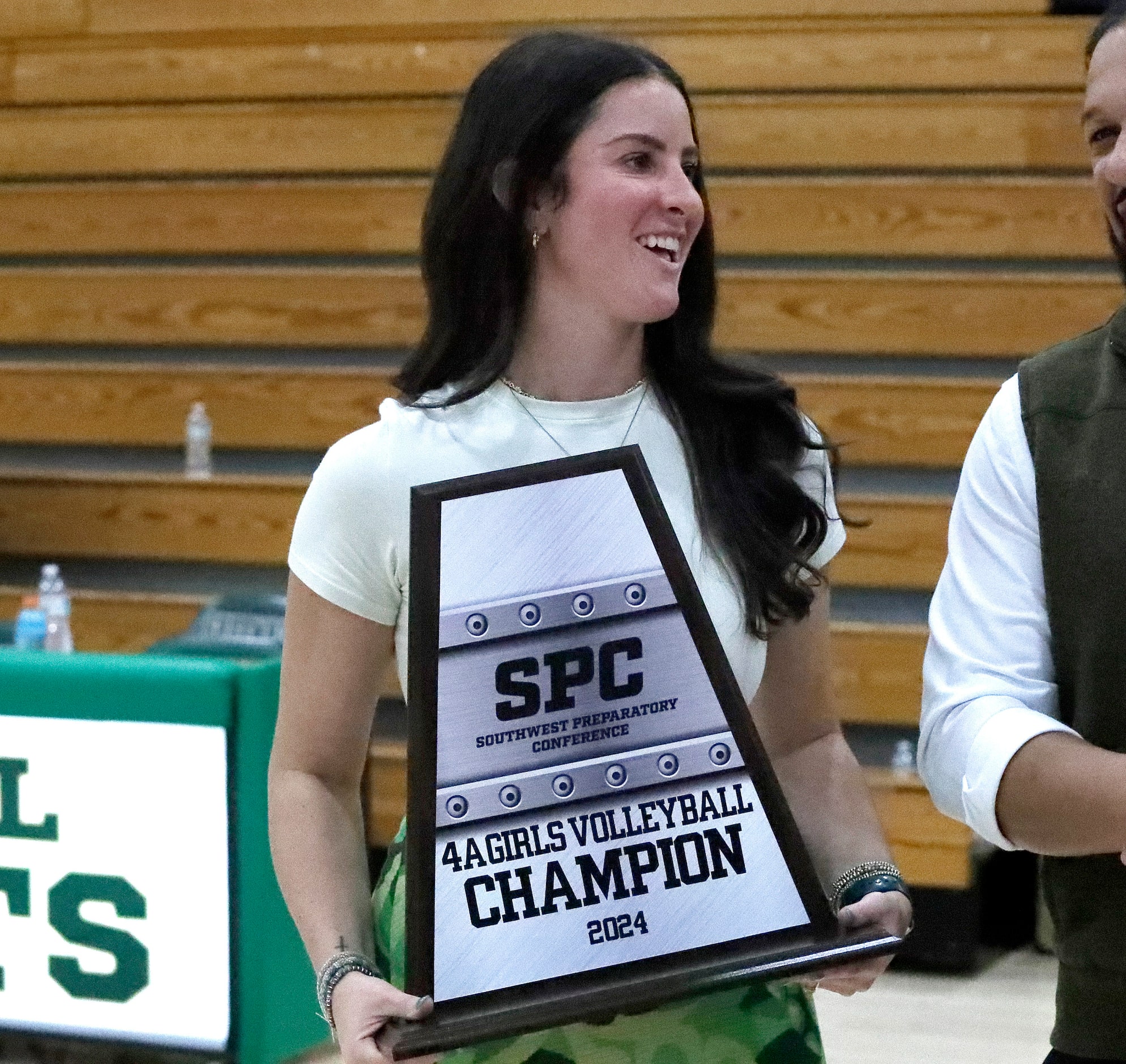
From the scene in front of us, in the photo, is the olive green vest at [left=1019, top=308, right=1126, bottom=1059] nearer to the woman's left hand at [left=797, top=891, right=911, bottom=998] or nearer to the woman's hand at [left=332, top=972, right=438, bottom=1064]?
the woman's left hand at [left=797, top=891, right=911, bottom=998]

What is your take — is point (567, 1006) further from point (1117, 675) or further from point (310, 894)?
point (1117, 675)

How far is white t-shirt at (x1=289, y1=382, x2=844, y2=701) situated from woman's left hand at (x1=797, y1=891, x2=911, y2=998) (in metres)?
0.21

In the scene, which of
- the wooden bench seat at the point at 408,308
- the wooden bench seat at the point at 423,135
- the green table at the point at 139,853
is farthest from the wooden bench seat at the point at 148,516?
the green table at the point at 139,853

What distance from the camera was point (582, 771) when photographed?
3.82 ft

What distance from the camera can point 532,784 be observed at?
1.16 m

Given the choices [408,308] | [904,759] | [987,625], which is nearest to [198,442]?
[408,308]

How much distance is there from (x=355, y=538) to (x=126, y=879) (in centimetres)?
186

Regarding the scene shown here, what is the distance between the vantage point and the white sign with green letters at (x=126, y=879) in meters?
2.96

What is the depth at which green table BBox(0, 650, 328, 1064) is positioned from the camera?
296 cm

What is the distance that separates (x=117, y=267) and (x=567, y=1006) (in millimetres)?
4687

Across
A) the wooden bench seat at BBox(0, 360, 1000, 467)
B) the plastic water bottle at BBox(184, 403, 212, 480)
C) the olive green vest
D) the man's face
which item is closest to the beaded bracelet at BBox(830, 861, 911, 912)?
the olive green vest

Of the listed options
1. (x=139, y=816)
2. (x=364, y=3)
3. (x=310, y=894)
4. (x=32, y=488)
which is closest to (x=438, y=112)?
(x=364, y=3)

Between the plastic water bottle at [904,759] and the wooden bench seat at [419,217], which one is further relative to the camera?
the wooden bench seat at [419,217]

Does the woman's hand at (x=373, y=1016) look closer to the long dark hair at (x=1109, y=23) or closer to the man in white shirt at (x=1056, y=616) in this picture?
the man in white shirt at (x=1056, y=616)
